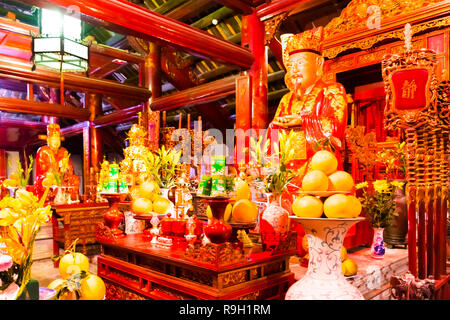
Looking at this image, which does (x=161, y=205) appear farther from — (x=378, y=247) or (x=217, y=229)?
(x=378, y=247)

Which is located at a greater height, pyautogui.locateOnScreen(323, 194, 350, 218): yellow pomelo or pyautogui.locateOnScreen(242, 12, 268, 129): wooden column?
pyautogui.locateOnScreen(242, 12, 268, 129): wooden column

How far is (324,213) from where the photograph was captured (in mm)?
1340

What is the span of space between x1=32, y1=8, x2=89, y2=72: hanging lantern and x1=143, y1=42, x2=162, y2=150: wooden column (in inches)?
111

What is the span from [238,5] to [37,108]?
4446mm

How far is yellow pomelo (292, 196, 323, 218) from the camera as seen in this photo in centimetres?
132

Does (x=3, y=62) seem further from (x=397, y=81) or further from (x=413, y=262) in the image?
(x=413, y=262)

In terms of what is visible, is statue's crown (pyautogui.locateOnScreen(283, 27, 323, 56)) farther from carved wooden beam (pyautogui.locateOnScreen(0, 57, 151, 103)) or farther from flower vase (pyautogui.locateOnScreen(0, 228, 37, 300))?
carved wooden beam (pyautogui.locateOnScreen(0, 57, 151, 103))

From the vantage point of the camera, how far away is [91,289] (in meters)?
0.95

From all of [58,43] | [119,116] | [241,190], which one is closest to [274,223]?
[241,190]

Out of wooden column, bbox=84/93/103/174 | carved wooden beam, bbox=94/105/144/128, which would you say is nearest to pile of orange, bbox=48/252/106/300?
carved wooden beam, bbox=94/105/144/128

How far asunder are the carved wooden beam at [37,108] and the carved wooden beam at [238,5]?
155 inches

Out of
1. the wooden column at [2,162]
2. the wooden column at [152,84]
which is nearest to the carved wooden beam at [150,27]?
the wooden column at [152,84]
